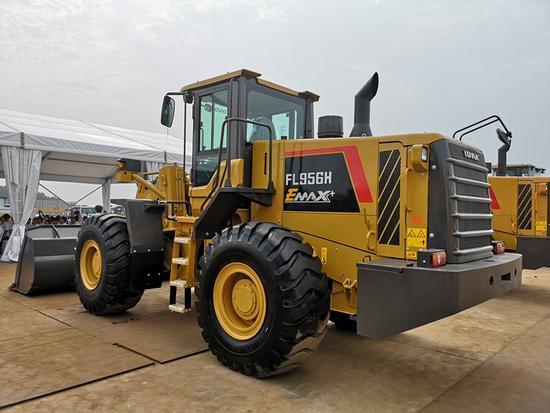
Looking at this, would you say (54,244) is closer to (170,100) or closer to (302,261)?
(170,100)

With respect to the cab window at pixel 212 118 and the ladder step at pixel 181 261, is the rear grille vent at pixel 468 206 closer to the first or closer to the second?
the cab window at pixel 212 118

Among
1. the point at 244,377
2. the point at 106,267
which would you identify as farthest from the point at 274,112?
the point at 244,377

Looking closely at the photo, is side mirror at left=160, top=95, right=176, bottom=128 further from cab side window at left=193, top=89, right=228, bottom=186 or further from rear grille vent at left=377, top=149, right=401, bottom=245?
rear grille vent at left=377, top=149, right=401, bottom=245

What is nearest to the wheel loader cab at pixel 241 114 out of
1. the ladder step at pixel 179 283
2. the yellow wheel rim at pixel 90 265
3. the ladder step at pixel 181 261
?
the ladder step at pixel 181 261

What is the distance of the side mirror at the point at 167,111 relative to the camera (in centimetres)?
538

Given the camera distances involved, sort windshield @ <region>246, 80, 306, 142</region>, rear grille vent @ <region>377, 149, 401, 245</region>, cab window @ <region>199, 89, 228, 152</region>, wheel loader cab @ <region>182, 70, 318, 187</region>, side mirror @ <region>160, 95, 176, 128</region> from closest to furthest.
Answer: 1. rear grille vent @ <region>377, 149, 401, 245</region>
2. wheel loader cab @ <region>182, 70, 318, 187</region>
3. windshield @ <region>246, 80, 306, 142</region>
4. cab window @ <region>199, 89, 228, 152</region>
5. side mirror @ <region>160, 95, 176, 128</region>

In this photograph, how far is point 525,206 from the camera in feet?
27.5

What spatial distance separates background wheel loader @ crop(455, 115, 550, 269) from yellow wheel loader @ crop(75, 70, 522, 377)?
4475 millimetres

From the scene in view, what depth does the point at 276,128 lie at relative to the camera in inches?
202

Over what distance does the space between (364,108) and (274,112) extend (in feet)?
3.95

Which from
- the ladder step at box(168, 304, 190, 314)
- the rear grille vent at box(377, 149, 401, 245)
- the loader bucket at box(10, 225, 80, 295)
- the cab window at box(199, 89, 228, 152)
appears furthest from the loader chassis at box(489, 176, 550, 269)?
the loader bucket at box(10, 225, 80, 295)

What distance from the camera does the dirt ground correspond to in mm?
3365

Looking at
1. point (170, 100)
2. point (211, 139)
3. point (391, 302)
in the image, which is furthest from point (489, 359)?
point (170, 100)

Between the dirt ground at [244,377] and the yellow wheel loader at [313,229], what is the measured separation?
0.33 meters
